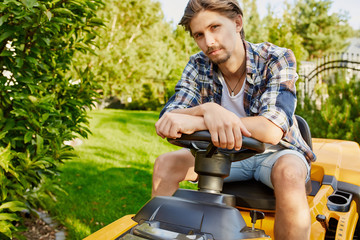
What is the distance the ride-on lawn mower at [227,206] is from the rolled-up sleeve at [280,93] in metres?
0.20

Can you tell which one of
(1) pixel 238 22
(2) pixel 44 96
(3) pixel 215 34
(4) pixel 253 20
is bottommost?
(2) pixel 44 96

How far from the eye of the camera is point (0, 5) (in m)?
2.03

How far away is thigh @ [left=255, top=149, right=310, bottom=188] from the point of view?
1.60 m

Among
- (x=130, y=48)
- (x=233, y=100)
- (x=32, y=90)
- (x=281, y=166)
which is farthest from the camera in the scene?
(x=130, y=48)

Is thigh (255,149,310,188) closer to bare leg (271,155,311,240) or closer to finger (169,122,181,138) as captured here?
bare leg (271,155,311,240)

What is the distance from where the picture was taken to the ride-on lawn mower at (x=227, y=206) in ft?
4.01

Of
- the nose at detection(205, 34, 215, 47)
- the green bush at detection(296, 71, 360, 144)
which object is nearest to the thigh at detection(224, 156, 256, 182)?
the nose at detection(205, 34, 215, 47)

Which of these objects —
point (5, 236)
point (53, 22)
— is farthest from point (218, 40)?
point (5, 236)

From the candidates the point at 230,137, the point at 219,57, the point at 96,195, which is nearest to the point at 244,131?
the point at 230,137

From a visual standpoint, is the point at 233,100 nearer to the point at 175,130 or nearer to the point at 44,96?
the point at 175,130

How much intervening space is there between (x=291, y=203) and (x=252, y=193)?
0.25m

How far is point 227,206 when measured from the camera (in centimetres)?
128

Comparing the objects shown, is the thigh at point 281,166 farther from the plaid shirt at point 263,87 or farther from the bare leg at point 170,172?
the bare leg at point 170,172

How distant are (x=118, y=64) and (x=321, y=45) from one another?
2213 cm
